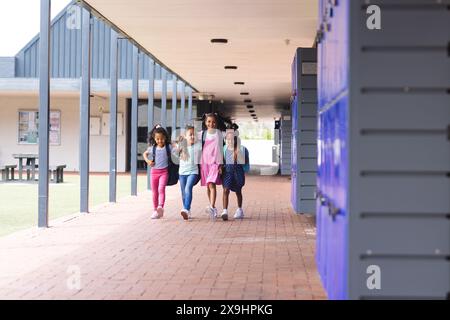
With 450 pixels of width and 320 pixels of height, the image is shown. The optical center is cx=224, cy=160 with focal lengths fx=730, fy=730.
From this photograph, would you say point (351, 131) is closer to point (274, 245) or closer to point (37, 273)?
point (37, 273)

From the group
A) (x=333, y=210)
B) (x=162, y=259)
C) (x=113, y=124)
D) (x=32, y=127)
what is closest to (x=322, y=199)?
(x=333, y=210)

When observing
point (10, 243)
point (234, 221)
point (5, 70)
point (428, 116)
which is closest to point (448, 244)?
point (428, 116)

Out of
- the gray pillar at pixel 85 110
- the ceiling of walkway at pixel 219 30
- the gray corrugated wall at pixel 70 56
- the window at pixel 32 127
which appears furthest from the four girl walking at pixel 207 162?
the window at pixel 32 127

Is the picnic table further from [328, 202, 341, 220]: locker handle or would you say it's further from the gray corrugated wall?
[328, 202, 341, 220]: locker handle

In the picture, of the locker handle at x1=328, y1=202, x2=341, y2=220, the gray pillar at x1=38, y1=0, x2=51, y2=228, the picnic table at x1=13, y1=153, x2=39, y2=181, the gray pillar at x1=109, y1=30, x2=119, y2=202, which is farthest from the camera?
the picnic table at x1=13, y1=153, x2=39, y2=181

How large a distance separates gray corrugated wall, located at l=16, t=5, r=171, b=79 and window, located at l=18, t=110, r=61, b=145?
5.30ft

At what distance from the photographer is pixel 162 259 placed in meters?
7.07

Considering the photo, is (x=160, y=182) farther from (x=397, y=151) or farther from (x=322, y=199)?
(x=397, y=151)

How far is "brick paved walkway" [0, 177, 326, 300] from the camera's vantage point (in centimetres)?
551

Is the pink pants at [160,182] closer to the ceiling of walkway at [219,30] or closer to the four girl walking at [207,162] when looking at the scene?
the four girl walking at [207,162]

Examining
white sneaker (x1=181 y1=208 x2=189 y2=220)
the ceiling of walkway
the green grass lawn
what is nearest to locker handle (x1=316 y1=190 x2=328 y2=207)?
the ceiling of walkway

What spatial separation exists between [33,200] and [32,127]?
14354 mm

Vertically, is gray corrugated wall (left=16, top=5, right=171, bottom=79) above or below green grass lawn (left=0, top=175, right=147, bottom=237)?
above

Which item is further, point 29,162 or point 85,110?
point 29,162
